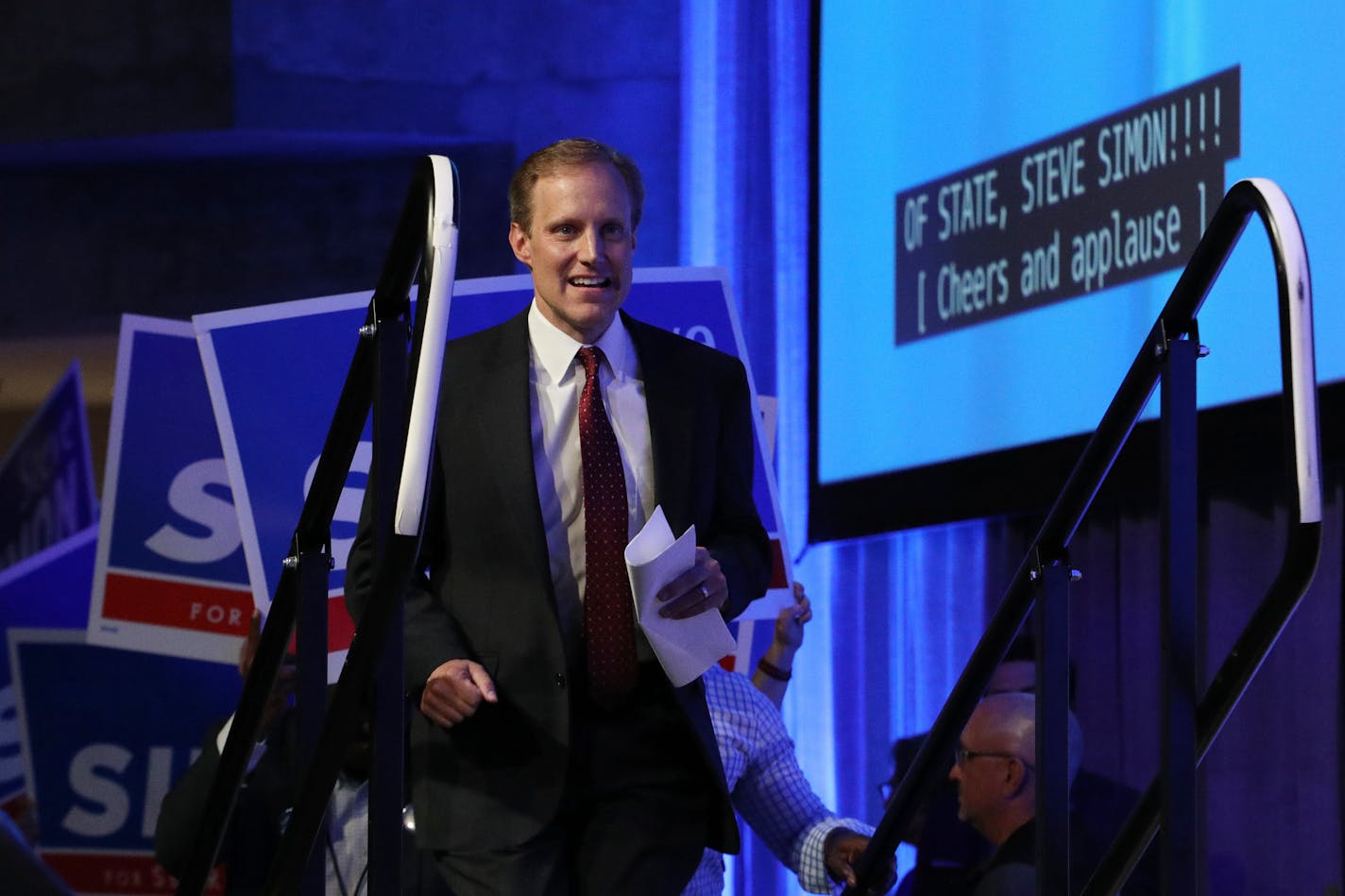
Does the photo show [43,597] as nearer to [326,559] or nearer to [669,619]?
[326,559]

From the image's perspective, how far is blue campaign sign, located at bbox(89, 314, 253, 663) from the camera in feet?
13.5

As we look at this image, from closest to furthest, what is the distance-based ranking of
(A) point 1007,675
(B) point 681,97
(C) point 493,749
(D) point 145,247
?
(C) point 493,749
(A) point 1007,675
(B) point 681,97
(D) point 145,247

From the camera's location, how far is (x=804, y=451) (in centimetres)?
561

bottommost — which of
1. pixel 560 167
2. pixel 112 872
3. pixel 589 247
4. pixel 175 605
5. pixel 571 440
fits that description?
pixel 112 872

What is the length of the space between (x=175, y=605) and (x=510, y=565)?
215 centimetres

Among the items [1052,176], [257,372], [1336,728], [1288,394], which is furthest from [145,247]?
[1288,394]

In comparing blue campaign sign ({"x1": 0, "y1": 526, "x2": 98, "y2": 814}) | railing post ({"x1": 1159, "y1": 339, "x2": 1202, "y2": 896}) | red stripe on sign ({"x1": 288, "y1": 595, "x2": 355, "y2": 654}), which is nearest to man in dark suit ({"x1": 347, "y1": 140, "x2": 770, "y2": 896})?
railing post ({"x1": 1159, "y1": 339, "x2": 1202, "y2": 896})

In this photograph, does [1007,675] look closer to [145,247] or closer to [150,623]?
[150,623]

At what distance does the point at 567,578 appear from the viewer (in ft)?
7.49

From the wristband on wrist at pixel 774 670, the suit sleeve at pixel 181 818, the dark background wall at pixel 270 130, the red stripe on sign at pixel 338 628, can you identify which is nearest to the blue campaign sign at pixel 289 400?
the red stripe on sign at pixel 338 628

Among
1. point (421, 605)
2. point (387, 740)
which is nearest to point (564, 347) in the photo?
point (421, 605)

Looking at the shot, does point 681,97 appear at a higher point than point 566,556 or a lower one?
higher

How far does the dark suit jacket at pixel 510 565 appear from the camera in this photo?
221 cm

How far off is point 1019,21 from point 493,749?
3087 millimetres
